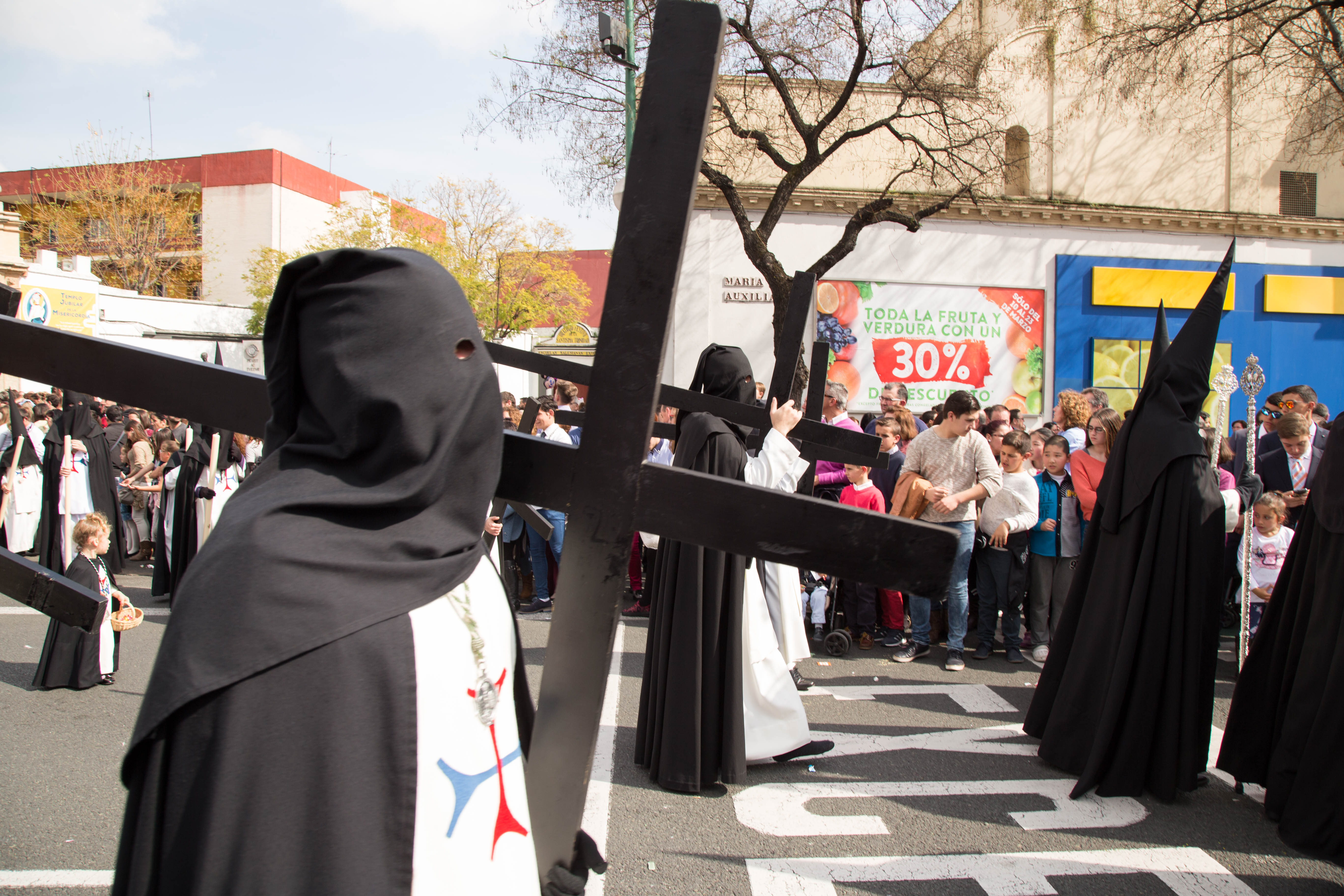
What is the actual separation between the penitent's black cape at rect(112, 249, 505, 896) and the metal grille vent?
26392 mm

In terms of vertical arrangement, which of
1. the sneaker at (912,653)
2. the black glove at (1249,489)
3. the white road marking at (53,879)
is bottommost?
the white road marking at (53,879)

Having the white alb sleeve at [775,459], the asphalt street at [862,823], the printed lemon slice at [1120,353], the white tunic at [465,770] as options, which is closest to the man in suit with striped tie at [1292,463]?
the asphalt street at [862,823]

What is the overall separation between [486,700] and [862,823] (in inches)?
121

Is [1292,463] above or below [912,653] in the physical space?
above

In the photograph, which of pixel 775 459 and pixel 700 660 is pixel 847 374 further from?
pixel 775 459

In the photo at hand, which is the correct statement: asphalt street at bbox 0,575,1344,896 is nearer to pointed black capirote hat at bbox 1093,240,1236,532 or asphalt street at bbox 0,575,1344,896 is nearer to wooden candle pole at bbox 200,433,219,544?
pointed black capirote hat at bbox 1093,240,1236,532

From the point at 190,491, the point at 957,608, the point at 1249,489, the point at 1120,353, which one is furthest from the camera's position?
the point at 1120,353

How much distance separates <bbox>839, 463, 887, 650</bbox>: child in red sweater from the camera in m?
7.16

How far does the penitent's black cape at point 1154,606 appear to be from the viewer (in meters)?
4.11

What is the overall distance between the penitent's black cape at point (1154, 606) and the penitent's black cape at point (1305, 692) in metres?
0.27

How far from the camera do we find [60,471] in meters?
9.05

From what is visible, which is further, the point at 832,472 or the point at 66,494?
the point at 66,494

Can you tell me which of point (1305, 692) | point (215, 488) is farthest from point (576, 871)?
point (215, 488)

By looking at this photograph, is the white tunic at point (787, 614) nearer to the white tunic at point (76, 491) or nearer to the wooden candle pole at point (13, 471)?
the white tunic at point (76, 491)
